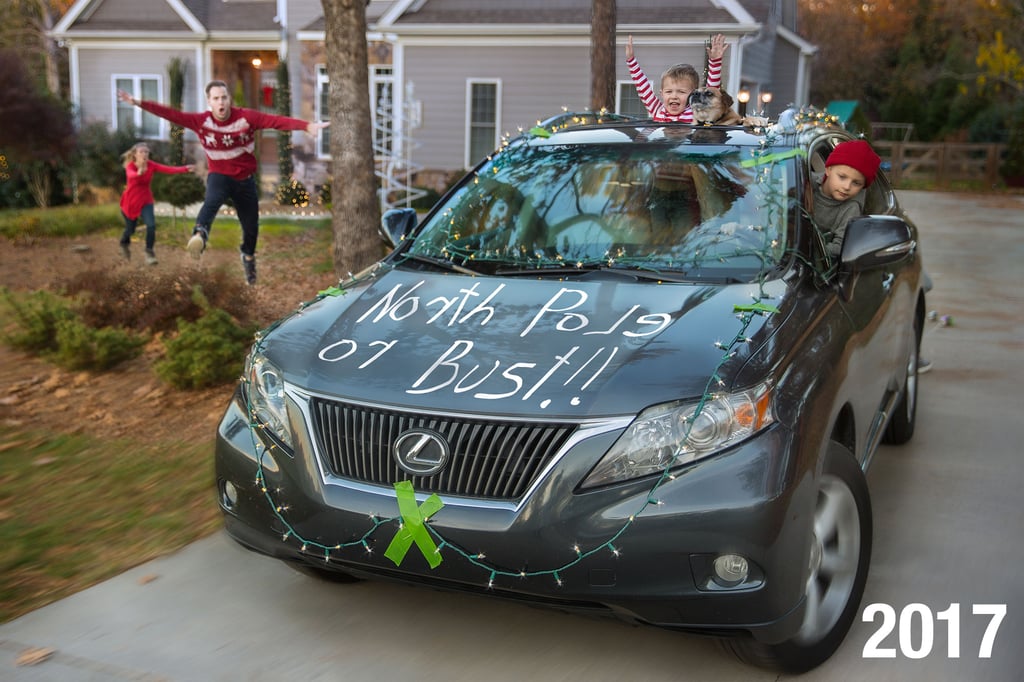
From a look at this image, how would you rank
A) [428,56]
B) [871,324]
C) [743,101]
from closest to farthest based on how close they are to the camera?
1. [871,324]
2. [743,101]
3. [428,56]

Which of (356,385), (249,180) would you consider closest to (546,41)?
(249,180)

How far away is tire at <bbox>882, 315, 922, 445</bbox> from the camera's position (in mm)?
5738

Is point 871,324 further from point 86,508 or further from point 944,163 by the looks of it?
point 944,163

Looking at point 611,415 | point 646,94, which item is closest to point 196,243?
point 646,94

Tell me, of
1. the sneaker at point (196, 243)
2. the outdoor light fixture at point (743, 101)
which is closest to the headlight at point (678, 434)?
the outdoor light fixture at point (743, 101)

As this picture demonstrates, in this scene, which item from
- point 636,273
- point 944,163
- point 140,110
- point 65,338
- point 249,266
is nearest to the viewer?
point 636,273

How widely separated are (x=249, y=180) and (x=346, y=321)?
5.00 metres

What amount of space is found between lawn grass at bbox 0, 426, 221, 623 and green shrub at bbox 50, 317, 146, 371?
113cm

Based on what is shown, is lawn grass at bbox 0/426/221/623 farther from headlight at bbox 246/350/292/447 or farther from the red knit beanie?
the red knit beanie

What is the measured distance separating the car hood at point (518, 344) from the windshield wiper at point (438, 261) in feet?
0.40

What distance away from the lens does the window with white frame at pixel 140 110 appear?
82.9ft

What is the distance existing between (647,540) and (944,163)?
31.4 meters

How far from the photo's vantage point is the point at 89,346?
7234mm

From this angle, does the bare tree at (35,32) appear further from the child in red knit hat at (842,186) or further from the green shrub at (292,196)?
the child in red knit hat at (842,186)
